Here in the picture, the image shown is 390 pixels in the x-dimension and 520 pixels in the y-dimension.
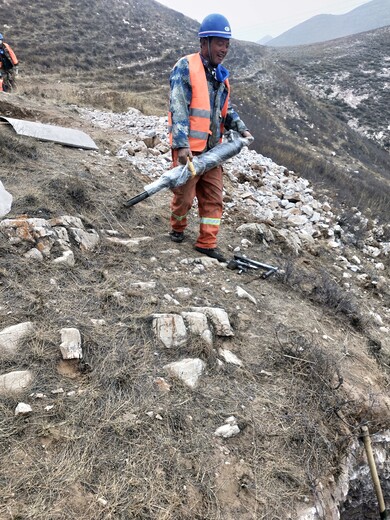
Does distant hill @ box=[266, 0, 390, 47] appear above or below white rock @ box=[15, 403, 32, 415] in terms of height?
above

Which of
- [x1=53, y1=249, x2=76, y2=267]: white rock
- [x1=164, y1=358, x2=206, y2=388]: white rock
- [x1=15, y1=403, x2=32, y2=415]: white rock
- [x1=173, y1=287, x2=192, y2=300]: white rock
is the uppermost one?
[x1=53, y1=249, x2=76, y2=267]: white rock

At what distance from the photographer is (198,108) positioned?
3.45 metres

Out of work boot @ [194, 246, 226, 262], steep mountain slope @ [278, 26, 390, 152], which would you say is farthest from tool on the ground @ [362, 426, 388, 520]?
steep mountain slope @ [278, 26, 390, 152]

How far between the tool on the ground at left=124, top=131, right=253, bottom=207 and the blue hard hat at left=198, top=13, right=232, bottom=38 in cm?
87

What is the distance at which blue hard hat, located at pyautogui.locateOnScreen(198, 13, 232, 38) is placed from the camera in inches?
130

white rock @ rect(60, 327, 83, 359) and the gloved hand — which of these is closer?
white rock @ rect(60, 327, 83, 359)

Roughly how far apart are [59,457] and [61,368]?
0.49 metres

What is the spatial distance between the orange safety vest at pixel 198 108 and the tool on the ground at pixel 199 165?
117 millimetres

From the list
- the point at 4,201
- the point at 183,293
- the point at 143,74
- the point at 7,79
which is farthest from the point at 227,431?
the point at 143,74

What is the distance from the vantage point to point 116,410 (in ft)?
6.61

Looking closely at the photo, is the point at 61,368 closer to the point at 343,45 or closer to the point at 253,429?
the point at 253,429

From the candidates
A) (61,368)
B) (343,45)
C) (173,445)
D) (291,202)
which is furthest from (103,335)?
(343,45)

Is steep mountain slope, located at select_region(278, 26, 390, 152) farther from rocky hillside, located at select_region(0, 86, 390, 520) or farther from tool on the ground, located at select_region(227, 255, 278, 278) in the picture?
rocky hillside, located at select_region(0, 86, 390, 520)

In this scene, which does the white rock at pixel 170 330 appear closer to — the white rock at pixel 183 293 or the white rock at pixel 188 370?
the white rock at pixel 188 370
